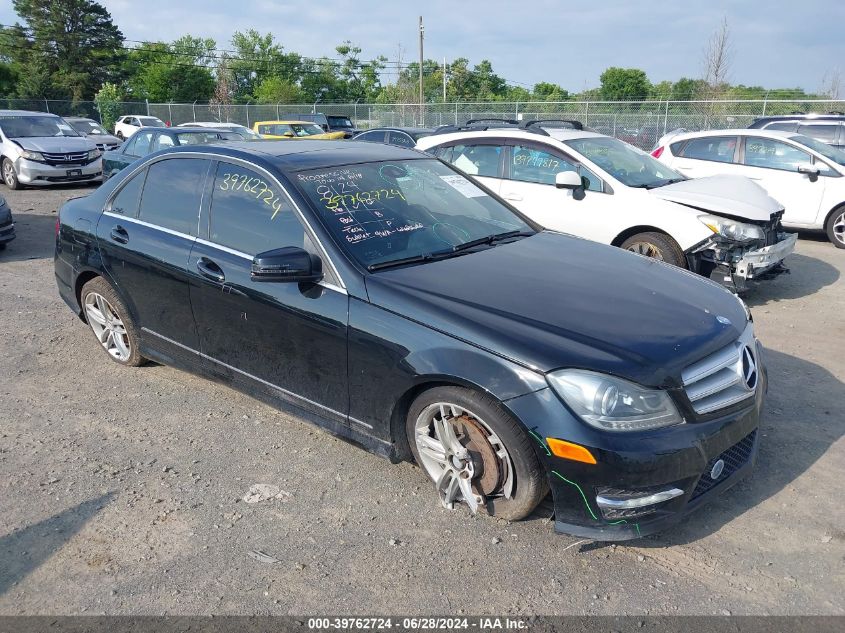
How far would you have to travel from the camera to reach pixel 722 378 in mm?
3109

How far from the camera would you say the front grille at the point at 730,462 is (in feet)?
9.80

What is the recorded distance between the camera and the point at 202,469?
12.4 feet

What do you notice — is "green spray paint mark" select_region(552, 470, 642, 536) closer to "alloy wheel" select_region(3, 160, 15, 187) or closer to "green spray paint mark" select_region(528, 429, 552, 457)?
"green spray paint mark" select_region(528, 429, 552, 457)

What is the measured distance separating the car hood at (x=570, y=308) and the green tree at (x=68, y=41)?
60.5m

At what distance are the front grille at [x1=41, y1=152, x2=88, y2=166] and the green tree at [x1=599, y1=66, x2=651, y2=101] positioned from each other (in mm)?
77706

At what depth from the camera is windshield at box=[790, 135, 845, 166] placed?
9.87 meters

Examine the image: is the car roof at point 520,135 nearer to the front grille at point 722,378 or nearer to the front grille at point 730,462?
the front grille at point 722,378

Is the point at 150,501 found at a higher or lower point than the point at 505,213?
lower

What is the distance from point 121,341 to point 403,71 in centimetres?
5130

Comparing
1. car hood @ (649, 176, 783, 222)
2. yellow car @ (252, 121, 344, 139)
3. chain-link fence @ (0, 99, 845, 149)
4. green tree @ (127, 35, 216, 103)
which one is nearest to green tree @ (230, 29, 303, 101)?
green tree @ (127, 35, 216, 103)

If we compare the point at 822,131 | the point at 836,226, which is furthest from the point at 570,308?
the point at 822,131

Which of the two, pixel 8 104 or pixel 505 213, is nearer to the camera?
pixel 505 213

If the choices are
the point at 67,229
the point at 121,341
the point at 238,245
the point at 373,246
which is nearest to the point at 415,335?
the point at 373,246

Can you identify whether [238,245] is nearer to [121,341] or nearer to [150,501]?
[150,501]
